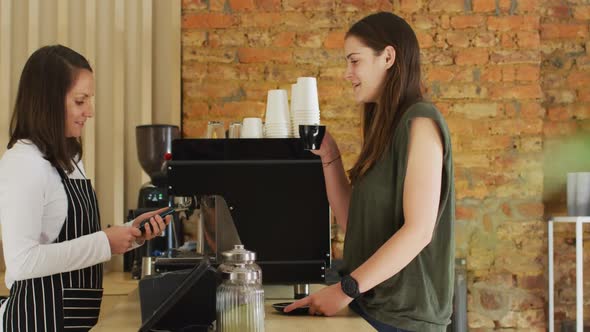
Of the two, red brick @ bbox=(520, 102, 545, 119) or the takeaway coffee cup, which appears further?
red brick @ bbox=(520, 102, 545, 119)

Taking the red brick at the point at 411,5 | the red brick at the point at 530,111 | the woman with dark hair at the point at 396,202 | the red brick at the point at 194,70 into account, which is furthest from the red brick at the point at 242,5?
the woman with dark hair at the point at 396,202

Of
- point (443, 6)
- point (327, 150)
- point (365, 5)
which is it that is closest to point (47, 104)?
point (327, 150)

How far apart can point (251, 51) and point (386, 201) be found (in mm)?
2138

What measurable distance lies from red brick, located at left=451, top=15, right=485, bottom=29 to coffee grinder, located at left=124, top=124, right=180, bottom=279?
1.49m

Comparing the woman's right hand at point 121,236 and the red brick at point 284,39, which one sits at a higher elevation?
the red brick at point 284,39

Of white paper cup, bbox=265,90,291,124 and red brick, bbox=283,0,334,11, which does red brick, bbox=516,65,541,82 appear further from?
white paper cup, bbox=265,90,291,124

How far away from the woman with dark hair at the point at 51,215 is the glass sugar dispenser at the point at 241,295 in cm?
62

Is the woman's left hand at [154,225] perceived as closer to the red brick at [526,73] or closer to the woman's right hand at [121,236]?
the woman's right hand at [121,236]

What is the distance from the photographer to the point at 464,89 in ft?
12.1

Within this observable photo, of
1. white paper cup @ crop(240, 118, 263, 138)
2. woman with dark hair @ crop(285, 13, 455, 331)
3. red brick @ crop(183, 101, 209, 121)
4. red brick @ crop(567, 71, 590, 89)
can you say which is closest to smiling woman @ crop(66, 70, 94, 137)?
white paper cup @ crop(240, 118, 263, 138)

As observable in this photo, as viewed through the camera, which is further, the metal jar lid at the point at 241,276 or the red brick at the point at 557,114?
the red brick at the point at 557,114

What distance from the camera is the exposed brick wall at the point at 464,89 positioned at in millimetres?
3668

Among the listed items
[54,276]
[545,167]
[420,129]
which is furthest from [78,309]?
[545,167]

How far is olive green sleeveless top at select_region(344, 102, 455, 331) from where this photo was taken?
1.63 m
